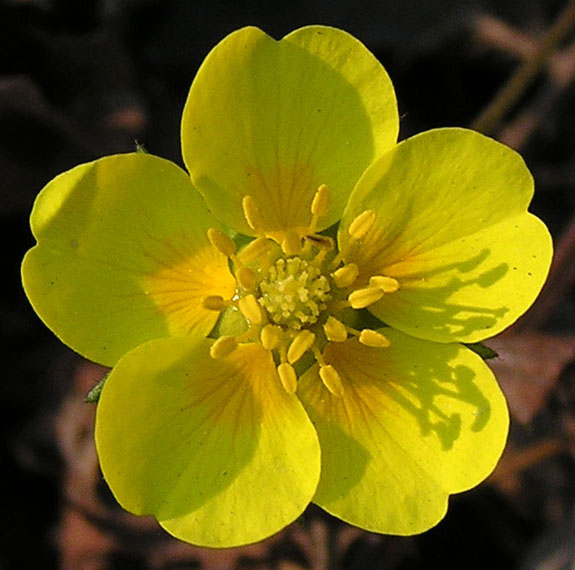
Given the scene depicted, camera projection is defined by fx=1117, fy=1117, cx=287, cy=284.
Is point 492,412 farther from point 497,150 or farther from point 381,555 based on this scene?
point 381,555

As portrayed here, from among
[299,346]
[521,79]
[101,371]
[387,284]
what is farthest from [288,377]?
[521,79]

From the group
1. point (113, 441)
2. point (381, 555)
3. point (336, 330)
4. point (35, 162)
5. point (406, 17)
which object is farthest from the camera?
point (406, 17)

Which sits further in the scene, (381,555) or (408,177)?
(381,555)

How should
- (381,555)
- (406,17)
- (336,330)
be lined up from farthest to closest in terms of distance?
1. (406,17)
2. (381,555)
3. (336,330)

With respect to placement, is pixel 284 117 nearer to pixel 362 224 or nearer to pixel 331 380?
pixel 362 224

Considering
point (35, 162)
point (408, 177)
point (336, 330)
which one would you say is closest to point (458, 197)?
point (408, 177)

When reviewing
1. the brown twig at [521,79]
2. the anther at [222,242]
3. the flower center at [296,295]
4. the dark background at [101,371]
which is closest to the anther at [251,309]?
the flower center at [296,295]

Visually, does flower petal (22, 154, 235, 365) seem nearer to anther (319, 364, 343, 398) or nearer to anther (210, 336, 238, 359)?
anther (210, 336, 238, 359)
